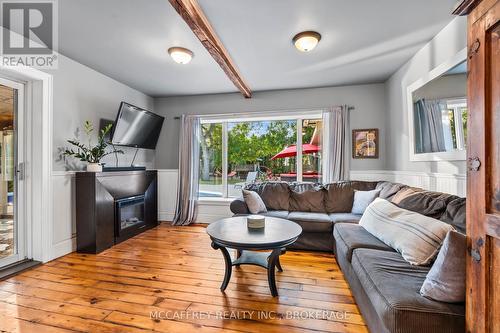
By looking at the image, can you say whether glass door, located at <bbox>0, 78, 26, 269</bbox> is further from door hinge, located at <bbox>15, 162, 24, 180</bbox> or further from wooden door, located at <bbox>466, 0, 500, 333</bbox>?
wooden door, located at <bbox>466, 0, 500, 333</bbox>

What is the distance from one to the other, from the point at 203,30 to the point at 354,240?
231cm

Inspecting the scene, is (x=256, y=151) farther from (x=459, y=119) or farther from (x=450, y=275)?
(x=450, y=275)

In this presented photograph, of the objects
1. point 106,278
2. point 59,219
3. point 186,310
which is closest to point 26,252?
point 59,219

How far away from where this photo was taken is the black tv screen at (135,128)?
3465 millimetres

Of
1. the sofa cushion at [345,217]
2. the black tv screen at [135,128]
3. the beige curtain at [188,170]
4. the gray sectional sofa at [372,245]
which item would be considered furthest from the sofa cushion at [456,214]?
the black tv screen at [135,128]

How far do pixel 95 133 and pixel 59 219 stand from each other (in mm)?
1276

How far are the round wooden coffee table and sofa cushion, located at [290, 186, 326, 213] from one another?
107cm

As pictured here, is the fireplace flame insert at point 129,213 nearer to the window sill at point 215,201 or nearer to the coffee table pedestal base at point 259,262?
the window sill at point 215,201

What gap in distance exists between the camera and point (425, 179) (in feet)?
9.11

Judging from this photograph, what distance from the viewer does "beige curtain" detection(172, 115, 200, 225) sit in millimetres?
4406

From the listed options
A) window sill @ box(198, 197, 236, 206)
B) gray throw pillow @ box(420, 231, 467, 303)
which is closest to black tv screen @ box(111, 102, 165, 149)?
window sill @ box(198, 197, 236, 206)

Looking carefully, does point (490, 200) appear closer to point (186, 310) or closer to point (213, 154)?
point (186, 310)

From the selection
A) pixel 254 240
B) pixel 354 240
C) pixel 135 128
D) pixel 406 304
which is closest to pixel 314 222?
pixel 354 240

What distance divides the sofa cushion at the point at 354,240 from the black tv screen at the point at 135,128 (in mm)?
3247
